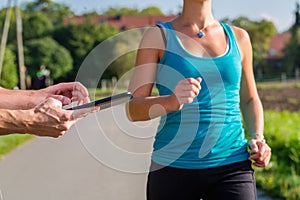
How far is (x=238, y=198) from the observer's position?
2.88 metres

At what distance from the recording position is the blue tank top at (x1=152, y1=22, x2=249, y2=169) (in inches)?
112

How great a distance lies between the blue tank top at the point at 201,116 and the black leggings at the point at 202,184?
31 mm

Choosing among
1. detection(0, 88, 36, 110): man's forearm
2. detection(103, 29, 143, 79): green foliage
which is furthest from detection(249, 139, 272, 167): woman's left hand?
detection(0, 88, 36, 110): man's forearm

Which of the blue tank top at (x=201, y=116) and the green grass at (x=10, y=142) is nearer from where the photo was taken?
the blue tank top at (x=201, y=116)

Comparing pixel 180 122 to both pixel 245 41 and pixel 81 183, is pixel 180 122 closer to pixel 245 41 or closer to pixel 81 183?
pixel 245 41

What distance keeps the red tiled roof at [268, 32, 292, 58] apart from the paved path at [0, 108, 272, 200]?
176 feet

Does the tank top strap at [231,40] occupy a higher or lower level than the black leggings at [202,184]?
higher

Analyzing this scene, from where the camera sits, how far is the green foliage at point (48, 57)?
51.7m

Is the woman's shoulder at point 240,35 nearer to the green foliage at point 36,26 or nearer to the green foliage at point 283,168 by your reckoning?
the green foliage at point 283,168

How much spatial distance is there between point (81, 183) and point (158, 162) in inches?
189

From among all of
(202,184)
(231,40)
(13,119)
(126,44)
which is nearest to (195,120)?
(202,184)

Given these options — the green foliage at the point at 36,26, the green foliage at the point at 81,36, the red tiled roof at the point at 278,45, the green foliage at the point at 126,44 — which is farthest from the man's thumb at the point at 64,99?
the red tiled roof at the point at 278,45

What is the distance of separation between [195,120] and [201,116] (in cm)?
3

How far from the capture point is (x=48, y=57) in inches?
2162
